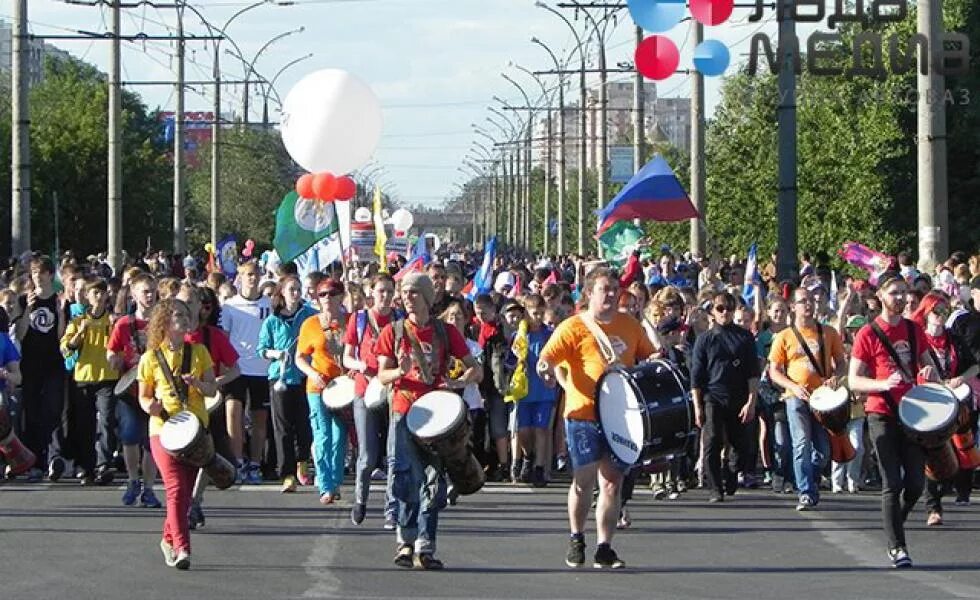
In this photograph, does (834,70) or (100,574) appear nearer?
(100,574)

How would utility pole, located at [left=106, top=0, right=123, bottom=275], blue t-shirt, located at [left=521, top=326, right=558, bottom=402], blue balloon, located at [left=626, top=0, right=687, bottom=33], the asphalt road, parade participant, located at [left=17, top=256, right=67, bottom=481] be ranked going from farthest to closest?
utility pole, located at [left=106, top=0, right=123, bottom=275]
blue balloon, located at [left=626, top=0, right=687, bottom=33]
blue t-shirt, located at [left=521, top=326, right=558, bottom=402]
parade participant, located at [left=17, top=256, right=67, bottom=481]
the asphalt road

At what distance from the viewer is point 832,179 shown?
41719mm

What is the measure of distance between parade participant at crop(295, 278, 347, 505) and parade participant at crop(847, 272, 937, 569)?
177 inches

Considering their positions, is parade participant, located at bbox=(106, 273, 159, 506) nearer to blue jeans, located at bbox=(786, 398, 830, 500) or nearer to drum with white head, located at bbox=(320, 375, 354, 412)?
drum with white head, located at bbox=(320, 375, 354, 412)

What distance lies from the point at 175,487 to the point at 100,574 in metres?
0.67

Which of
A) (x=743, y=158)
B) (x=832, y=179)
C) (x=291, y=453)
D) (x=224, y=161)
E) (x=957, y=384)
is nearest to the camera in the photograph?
(x=957, y=384)

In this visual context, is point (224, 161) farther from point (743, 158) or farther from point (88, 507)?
point (88, 507)

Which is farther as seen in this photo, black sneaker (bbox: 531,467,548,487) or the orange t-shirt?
black sneaker (bbox: 531,467,548,487)

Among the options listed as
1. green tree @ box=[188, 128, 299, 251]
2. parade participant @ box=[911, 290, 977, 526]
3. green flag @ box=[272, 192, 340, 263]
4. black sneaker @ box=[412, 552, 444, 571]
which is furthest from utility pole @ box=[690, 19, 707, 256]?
green tree @ box=[188, 128, 299, 251]

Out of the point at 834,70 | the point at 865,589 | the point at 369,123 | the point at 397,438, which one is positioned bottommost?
the point at 865,589

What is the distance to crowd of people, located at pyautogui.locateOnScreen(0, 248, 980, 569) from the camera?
1254cm

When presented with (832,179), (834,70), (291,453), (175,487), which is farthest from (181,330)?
(832,179)

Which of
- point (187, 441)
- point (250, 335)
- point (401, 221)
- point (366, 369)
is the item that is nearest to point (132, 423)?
point (250, 335)

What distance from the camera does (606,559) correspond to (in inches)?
491
